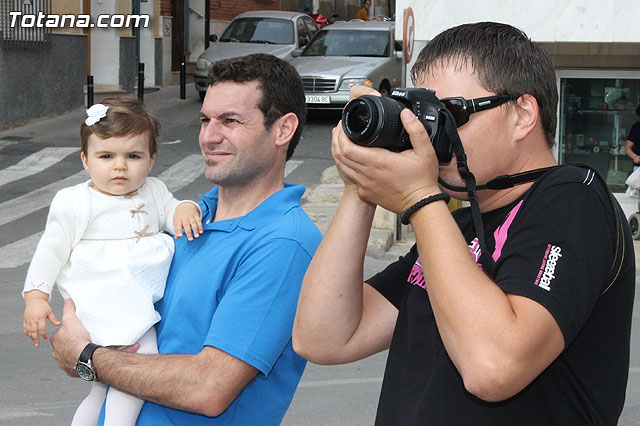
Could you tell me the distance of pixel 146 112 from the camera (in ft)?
10.5

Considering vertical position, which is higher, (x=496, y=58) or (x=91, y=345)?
(x=496, y=58)

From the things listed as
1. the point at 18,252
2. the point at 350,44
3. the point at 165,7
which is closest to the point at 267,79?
the point at 18,252

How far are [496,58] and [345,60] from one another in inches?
597

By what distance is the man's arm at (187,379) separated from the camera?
2307 mm

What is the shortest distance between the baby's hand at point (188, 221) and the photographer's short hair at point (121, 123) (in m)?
0.39

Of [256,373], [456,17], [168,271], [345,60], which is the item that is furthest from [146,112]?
[345,60]

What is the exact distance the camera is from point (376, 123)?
1723 millimetres

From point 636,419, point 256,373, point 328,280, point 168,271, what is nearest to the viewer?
point 328,280

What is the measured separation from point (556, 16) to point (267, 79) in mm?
7318

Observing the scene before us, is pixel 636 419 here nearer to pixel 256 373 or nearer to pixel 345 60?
pixel 256 373

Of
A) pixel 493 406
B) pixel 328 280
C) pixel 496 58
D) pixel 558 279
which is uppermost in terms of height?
pixel 496 58

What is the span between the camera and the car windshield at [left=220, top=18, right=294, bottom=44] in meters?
19.2

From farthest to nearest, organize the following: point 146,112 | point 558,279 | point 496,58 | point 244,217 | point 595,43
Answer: point 595,43 → point 146,112 → point 244,217 → point 496,58 → point 558,279

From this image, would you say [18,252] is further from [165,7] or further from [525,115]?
[165,7]
